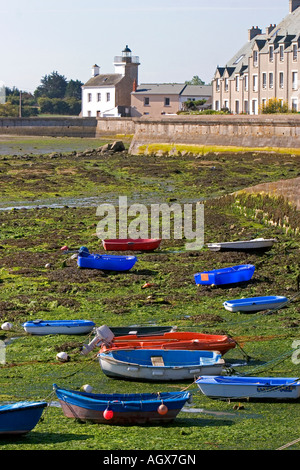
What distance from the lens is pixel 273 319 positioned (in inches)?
656

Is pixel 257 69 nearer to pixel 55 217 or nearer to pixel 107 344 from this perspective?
pixel 55 217

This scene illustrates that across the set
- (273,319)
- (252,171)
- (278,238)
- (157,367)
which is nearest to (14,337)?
(157,367)

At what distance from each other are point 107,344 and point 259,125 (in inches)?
1569

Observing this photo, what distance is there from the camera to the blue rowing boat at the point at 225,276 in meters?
19.1

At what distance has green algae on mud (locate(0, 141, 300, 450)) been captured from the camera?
11023 mm

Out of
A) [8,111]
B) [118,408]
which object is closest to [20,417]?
[118,408]

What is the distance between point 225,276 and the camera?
63.2ft

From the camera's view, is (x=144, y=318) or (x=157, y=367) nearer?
(x=157, y=367)

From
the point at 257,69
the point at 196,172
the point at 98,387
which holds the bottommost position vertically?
the point at 98,387

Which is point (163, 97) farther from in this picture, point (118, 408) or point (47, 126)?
point (118, 408)

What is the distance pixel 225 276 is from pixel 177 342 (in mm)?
5379

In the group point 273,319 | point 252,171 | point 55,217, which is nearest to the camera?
point 273,319

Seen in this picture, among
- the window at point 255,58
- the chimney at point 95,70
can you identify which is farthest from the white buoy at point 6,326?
the chimney at point 95,70

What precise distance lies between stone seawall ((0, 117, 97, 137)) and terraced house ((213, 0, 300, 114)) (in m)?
17.3
